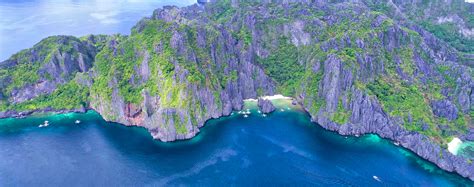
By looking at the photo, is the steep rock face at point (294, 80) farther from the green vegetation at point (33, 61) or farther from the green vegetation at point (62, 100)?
the green vegetation at point (33, 61)

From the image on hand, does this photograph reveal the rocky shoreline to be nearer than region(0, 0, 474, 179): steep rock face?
Yes

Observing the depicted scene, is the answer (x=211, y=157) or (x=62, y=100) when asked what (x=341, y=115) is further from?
(x=62, y=100)

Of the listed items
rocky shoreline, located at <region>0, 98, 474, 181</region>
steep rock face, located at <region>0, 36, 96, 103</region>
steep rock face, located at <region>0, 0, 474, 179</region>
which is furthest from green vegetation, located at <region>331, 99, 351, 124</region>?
steep rock face, located at <region>0, 36, 96, 103</region>

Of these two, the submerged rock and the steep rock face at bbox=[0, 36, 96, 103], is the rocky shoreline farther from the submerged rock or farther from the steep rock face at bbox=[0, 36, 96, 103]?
the steep rock face at bbox=[0, 36, 96, 103]

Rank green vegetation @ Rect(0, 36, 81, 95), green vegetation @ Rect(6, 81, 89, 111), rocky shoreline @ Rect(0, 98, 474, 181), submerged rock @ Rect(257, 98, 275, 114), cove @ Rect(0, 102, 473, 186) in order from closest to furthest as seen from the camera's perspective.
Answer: cove @ Rect(0, 102, 473, 186) < rocky shoreline @ Rect(0, 98, 474, 181) < submerged rock @ Rect(257, 98, 275, 114) < green vegetation @ Rect(6, 81, 89, 111) < green vegetation @ Rect(0, 36, 81, 95)

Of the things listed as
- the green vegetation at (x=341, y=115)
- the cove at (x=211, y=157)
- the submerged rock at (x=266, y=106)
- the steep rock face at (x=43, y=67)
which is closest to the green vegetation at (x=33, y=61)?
the steep rock face at (x=43, y=67)

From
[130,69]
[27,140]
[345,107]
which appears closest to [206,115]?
[130,69]

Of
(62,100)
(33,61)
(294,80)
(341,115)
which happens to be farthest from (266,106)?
(33,61)
